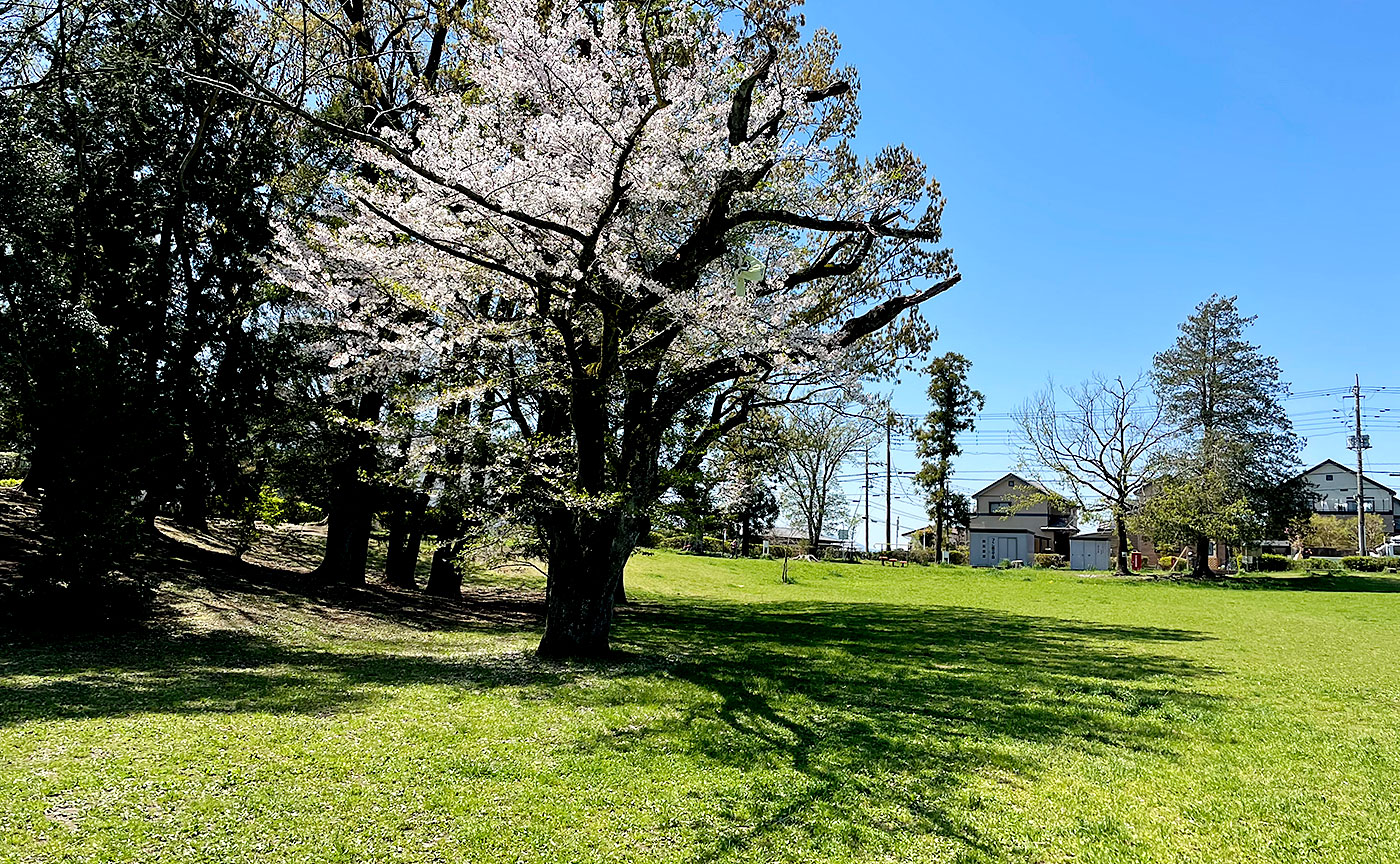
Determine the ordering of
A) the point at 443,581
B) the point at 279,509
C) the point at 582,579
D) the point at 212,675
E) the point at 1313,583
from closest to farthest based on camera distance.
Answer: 1. the point at 212,675
2. the point at 582,579
3. the point at 279,509
4. the point at 443,581
5. the point at 1313,583

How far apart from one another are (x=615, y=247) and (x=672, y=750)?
5.22 meters

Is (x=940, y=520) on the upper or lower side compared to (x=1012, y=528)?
upper

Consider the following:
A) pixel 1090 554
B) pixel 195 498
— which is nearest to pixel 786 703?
pixel 195 498

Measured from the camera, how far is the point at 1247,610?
21.7m

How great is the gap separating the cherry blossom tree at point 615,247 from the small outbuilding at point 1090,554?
134 feet

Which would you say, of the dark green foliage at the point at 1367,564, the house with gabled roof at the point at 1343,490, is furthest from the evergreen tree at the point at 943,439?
the house with gabled roof at the point at 1343,490

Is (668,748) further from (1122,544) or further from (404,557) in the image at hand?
(1122,544)

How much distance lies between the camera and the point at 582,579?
33.9ft

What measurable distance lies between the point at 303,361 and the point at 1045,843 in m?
14.6

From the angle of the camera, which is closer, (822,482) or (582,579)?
(582,579)

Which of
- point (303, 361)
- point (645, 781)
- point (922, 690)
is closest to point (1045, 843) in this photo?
point (645, 781)

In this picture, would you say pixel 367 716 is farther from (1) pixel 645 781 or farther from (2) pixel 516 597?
(2) pixel 516 597

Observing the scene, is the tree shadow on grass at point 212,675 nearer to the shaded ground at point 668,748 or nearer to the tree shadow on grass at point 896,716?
the shaded ground at point 668,748

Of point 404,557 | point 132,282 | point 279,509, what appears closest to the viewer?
point 132,282
